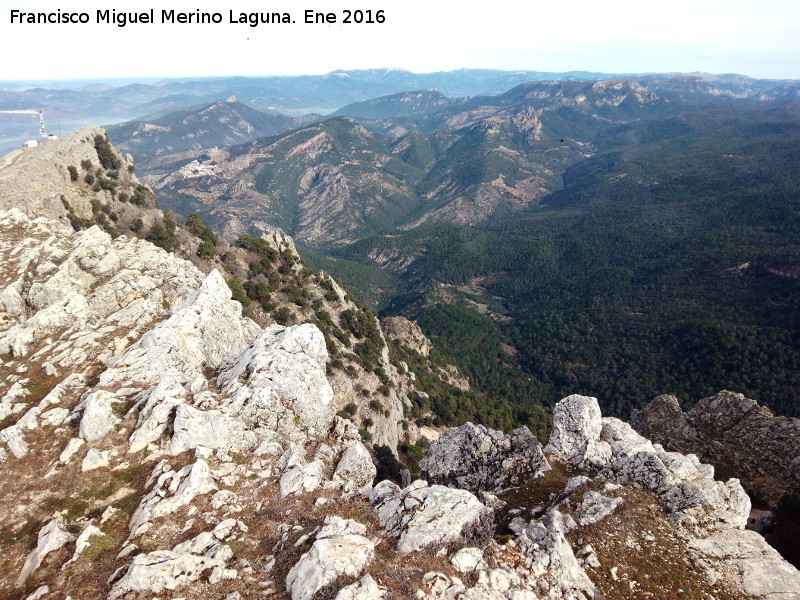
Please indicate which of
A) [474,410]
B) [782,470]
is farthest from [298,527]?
[474,410]

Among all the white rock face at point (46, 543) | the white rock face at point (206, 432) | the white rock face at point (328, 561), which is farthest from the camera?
the white rock face at point (206, 432)

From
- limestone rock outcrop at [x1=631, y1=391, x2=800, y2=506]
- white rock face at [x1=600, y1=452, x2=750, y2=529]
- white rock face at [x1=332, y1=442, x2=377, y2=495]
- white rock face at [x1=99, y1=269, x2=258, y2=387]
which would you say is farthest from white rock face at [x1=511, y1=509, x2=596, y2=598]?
limestone rock outcrop at [x1=631, y1=391, x2=800, y2=506]

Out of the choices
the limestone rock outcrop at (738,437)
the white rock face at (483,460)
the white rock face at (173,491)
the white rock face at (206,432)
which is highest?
the white rock face at (206,432)

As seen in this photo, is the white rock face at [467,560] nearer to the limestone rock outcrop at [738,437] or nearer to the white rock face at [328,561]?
the white rock face at [328,561]

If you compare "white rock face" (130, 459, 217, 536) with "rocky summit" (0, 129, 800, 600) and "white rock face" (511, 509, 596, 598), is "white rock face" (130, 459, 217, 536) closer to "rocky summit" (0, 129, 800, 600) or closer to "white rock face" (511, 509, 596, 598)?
"rocky summit" (0, 129, 800, 600)

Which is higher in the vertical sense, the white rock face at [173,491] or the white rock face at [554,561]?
the white rock face at [173,491]

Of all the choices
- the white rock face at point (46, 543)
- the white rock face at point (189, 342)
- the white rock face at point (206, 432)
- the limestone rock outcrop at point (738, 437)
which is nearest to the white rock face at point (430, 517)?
the white rock face at point (206, 432)
